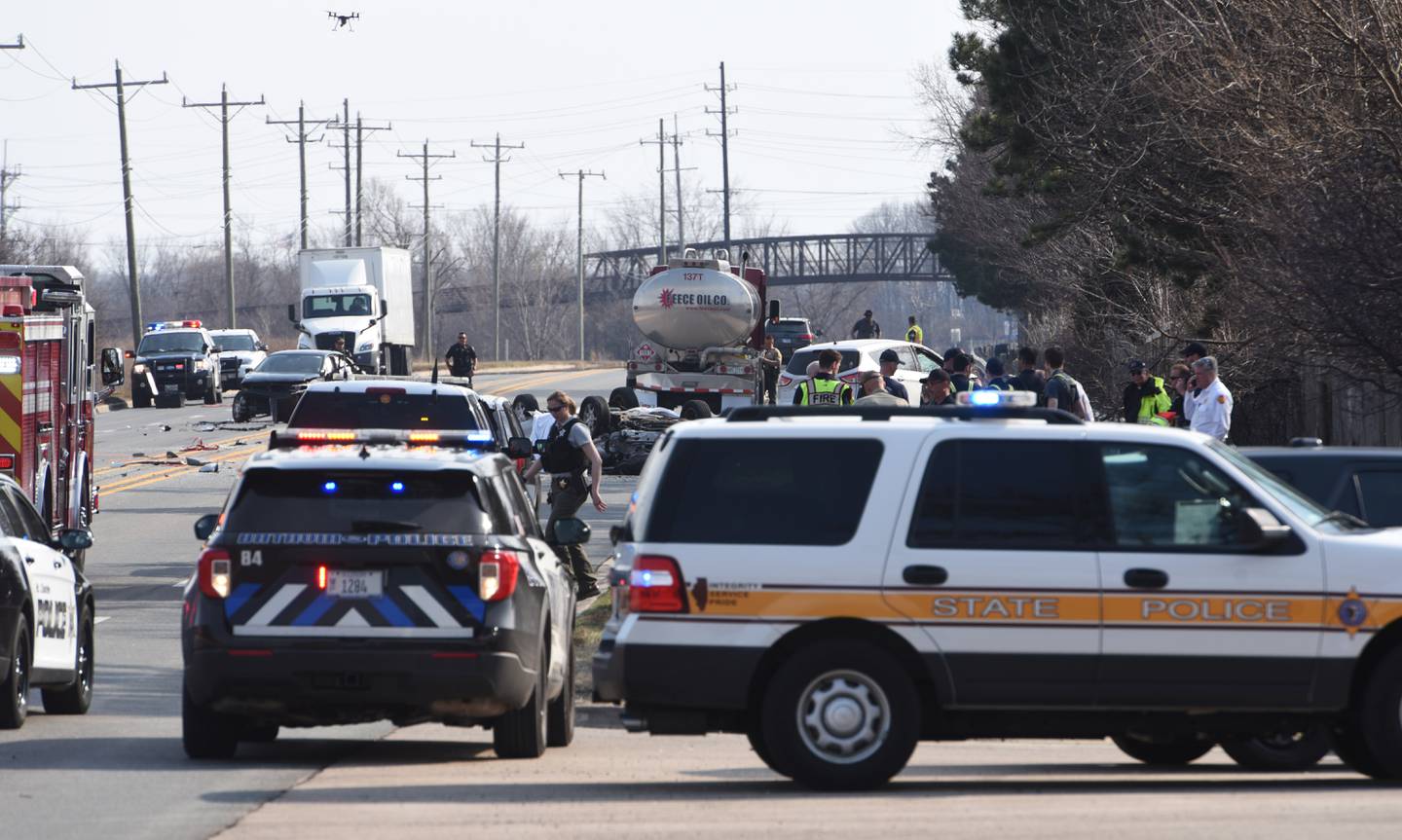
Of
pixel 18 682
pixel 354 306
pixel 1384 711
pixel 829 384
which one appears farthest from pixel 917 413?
pixel 354 306

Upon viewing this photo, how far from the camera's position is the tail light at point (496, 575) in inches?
366

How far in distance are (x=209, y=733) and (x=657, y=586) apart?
280 centimetres

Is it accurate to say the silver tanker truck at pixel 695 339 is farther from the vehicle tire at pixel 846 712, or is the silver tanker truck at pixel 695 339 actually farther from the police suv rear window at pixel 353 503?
the vehicle tire at pixel 846 712

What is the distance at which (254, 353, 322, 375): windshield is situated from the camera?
41.1m

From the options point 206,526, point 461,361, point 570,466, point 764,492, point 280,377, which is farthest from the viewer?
point 461,361

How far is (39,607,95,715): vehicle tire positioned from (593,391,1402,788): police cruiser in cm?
502

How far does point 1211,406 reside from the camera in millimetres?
16453

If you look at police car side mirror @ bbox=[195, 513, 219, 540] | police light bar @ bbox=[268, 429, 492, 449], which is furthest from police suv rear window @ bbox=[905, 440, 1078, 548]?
police car side mirror @ bbox=[195, 513, 219, 540]

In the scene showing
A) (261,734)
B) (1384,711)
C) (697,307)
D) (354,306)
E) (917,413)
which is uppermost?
(354,306)

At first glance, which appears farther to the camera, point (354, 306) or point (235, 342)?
point (235, 342)

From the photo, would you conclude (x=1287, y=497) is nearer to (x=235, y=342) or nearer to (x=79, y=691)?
(x=79, y=691)

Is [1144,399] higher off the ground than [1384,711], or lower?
higher

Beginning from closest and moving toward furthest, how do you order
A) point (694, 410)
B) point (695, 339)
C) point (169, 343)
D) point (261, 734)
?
point (261, 734), point (694, 410), point (695, 339), point (169, 343)

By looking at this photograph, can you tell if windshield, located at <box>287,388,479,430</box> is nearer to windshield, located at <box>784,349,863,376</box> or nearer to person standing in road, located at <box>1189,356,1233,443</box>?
person standing in road, located at <box>1189,356,1233,443</box>
